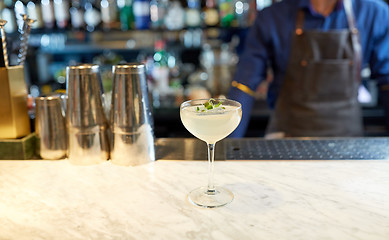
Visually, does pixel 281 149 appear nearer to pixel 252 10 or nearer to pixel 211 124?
pixel 211 124

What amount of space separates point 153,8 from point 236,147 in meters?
2.36

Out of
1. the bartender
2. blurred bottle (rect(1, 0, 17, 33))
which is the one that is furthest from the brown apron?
blurred bottle (rect(1, 0, 17, 33))

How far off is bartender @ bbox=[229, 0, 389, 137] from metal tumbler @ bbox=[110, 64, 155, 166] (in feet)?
3.09

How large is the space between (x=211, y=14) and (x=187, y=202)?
2654 millimetres

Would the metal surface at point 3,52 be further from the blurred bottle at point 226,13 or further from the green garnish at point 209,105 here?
the blurred bottle at point 226,13

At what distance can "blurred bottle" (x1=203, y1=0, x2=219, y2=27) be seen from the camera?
3342mm

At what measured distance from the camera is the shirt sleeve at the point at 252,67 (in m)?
2.04

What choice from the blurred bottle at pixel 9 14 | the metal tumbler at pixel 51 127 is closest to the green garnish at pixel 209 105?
the metal tumbler at pixel 51 127

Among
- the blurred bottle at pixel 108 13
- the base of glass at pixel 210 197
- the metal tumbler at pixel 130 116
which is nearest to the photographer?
the base of glass at pixel 210 197

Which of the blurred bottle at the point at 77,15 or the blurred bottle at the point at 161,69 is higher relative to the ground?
the blurred bottle at the point at 77,15

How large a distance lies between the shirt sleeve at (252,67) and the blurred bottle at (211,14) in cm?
123

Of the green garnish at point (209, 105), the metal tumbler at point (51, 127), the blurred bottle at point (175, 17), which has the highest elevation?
the blurred bottle at point (175, 17)

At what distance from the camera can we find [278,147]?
4.40ft


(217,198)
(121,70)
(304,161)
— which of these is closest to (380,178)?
(304,161)
